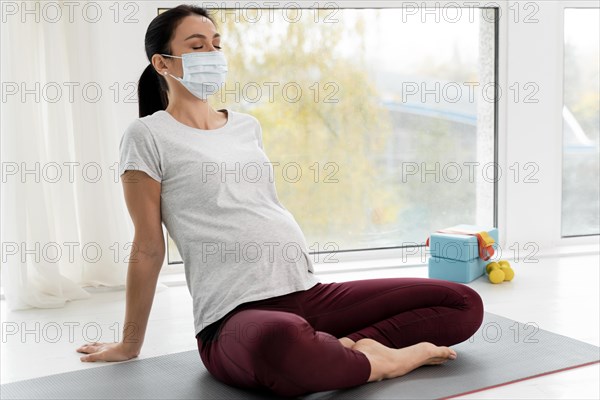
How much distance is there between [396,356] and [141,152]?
33.4 inches

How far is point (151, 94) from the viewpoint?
7.25 feet

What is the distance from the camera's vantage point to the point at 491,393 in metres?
1.90

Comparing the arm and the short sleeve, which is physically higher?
the short sleeve

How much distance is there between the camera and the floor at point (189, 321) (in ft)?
6.57

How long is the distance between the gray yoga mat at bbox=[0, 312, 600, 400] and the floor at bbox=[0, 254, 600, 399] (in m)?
0.06

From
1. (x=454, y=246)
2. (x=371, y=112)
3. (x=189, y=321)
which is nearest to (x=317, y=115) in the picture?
(x=371, y=112)

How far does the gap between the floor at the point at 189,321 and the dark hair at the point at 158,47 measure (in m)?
0.75

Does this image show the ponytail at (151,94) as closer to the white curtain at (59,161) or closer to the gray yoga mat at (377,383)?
the gray yoga mat at (377,383)

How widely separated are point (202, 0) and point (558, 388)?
7.36ft

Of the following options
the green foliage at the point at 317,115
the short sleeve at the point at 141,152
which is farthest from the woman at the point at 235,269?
the green foliage at the point at 317,115

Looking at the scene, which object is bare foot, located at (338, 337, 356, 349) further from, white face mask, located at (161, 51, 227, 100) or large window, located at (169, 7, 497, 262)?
large window, located at (169, 7, 497, 262)

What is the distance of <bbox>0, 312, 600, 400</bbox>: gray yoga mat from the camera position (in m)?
1.89

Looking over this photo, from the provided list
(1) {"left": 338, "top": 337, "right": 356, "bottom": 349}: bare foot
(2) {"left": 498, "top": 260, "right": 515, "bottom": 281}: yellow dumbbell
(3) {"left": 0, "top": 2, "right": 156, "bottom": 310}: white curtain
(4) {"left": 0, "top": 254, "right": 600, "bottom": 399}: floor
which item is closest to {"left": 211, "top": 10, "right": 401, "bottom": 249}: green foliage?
(4) {"left": 0, "top": 254, "right": 600, "bottom": 399}: floor

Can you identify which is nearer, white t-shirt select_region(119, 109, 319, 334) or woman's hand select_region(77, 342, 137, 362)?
white t-shirt select_region(119, 109, 319, 334)
